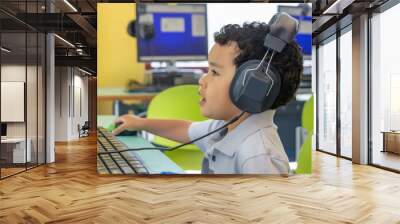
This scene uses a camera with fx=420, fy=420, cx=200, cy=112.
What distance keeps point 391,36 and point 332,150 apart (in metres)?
3.70

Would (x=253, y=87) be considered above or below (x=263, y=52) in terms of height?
below

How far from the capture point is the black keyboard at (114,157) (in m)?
6.48

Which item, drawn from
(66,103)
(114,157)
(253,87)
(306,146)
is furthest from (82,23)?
(66,103)

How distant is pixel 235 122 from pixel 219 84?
0.61 metres

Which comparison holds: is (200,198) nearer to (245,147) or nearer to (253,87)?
(245,147)

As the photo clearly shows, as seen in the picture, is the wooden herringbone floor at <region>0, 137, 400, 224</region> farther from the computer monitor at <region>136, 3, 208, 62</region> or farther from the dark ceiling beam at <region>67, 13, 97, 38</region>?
the dark ceiling beam at <region>67, 13, 97, 38</region>

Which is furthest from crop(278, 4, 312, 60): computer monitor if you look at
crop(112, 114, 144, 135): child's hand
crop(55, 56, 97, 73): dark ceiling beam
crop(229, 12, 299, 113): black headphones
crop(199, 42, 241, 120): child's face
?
crop(55, 56, 97, 73): dark ceiling beam

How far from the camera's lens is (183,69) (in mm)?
6395

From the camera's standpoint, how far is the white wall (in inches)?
625

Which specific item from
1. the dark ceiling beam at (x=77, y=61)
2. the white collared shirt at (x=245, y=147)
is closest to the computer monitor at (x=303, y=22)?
the white collared shirt at (x=245, y=147)

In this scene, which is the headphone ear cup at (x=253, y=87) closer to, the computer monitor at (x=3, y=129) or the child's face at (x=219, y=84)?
the child's face at (x=219, y=84)

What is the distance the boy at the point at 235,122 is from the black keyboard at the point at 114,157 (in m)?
0.28

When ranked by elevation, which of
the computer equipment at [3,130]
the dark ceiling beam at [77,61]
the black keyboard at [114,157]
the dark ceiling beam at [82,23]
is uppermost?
the dark ceiling beam at [82,23]

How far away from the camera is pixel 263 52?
601cm
